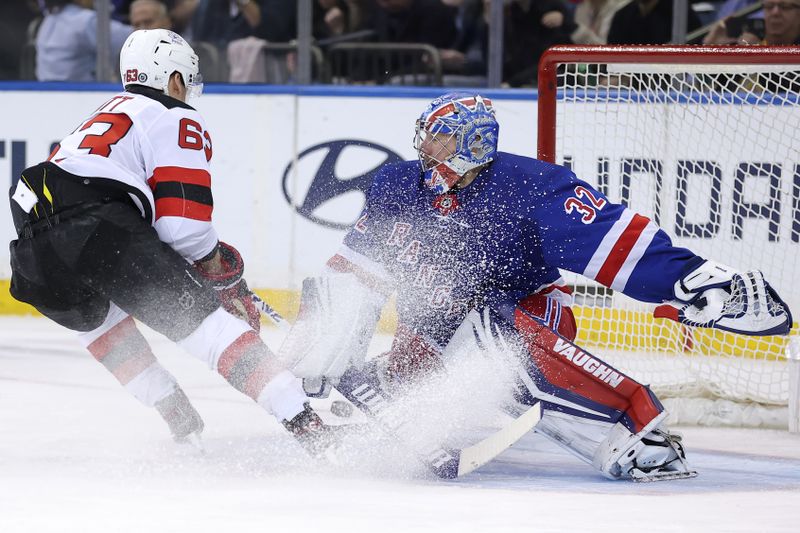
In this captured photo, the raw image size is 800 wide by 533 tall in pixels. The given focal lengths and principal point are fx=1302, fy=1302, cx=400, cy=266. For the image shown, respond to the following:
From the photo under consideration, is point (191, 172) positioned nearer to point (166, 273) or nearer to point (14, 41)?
point (166, 273)

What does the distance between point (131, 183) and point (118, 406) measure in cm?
105

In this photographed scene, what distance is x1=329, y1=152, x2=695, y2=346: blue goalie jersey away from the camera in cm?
280

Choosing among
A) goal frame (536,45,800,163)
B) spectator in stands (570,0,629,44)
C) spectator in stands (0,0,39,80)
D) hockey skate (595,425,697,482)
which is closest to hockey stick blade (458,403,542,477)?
hockey skate (595,425,697,482)

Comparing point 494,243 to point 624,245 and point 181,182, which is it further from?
point 181,182

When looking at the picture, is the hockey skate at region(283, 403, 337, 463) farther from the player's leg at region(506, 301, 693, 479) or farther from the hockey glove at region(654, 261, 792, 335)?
the hockey glove at region(654, 261, 792, 335)

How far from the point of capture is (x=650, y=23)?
501cm

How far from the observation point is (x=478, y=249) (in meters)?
2.92

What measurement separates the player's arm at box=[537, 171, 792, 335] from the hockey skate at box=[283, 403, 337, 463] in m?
0.63

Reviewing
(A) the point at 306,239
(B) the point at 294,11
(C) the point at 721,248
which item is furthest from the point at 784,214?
(B) the point at 294,11

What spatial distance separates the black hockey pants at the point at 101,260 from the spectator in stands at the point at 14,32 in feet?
9.55

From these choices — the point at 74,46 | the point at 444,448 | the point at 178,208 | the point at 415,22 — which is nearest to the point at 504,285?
the point at 444,448

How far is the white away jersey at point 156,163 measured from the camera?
296 cm

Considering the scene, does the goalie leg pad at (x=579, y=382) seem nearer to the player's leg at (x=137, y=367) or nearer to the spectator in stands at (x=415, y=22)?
the player's leg at (x=137, y=367)

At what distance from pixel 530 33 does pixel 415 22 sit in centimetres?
48
